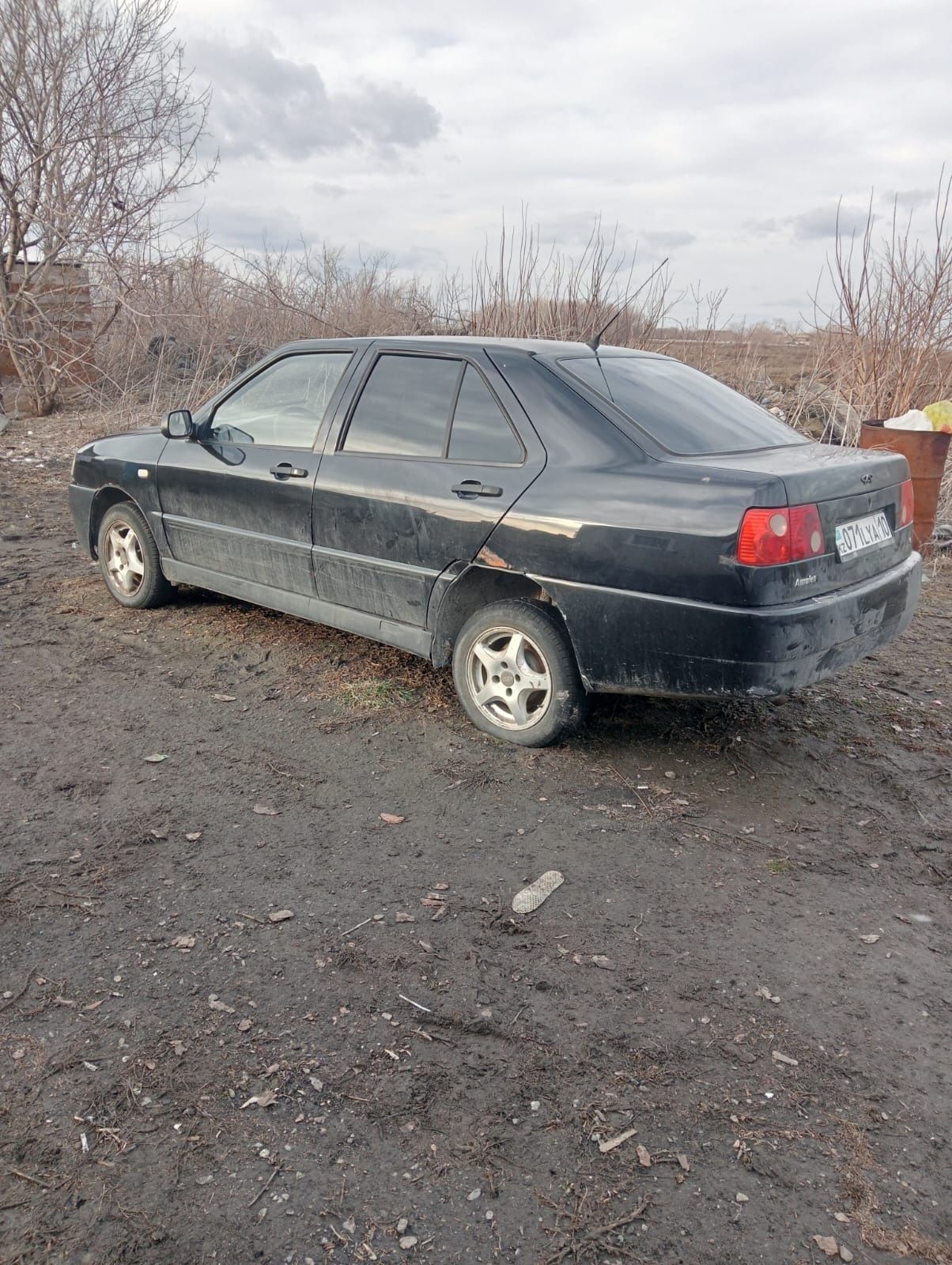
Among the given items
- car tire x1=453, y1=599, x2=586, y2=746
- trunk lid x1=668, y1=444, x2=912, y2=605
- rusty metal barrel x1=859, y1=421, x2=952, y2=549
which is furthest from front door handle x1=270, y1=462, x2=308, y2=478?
rusty metal barrel x1=859, y1=421, x2=952, y2=549

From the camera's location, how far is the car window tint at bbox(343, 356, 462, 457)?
4258 millimetres

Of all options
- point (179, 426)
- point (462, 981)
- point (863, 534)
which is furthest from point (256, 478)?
point (462, 981)

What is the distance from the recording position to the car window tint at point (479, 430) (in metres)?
4.00

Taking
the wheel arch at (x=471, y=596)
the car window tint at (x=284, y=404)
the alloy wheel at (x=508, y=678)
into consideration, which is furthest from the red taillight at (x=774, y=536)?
the car window tint at (x=284, y=404)

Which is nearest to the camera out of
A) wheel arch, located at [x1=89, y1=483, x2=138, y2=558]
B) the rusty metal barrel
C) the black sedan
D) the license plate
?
the black sedan

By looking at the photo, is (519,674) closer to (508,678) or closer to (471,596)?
(508,678)

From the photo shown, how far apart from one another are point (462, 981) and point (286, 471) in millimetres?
2901

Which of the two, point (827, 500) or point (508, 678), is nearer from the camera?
point (827, 500)

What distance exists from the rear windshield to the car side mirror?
2.26m

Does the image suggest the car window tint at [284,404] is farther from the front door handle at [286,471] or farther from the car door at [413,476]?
the car door at [413,476]

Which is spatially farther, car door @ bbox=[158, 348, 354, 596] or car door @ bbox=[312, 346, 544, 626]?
car door @ bbox=[158, 348, 354, 596]

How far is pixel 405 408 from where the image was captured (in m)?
4.39

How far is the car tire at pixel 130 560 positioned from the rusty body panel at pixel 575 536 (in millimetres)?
793

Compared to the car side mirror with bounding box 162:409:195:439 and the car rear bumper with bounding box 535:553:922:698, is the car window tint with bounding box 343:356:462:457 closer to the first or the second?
the car rear bumper with bounding box 535:553:922:698
